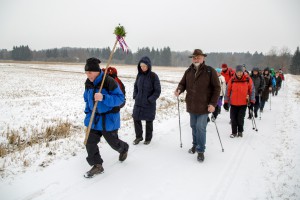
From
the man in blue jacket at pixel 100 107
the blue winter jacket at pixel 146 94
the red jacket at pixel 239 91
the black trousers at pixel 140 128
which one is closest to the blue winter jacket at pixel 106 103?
the man in blue jacket at pixel 100 107

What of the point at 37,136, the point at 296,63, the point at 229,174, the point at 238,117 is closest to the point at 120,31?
the point at 229,174

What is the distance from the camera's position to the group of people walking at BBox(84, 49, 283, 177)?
430 centimetres

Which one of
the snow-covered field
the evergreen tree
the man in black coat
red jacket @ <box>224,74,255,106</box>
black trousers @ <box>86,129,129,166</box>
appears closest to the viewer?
the snow-covered field

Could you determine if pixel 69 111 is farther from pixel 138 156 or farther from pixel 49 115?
pixel 138 156

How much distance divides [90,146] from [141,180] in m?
1.21

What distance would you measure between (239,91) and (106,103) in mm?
4919

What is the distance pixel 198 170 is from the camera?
5020 mm

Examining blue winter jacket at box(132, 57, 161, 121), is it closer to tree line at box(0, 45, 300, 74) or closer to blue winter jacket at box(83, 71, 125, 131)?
blue winter jacket at box(83, 71, 125, 131)

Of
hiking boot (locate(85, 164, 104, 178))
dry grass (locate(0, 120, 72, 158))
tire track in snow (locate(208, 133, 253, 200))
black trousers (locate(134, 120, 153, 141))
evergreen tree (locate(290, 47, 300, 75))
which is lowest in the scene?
tire track in snow (locate(208, 133, 253, 200))

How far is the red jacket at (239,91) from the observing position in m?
7.39

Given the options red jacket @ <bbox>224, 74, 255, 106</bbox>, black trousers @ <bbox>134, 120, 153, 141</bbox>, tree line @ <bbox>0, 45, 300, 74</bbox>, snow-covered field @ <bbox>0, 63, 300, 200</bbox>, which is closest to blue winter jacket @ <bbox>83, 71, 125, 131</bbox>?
snow-covered field @ <bbox>0, 63, 300, 200</bbox>

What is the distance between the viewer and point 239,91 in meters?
7.41

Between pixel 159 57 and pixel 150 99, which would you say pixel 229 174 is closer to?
pixel 150 99

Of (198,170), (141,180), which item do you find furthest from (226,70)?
(141,180)
